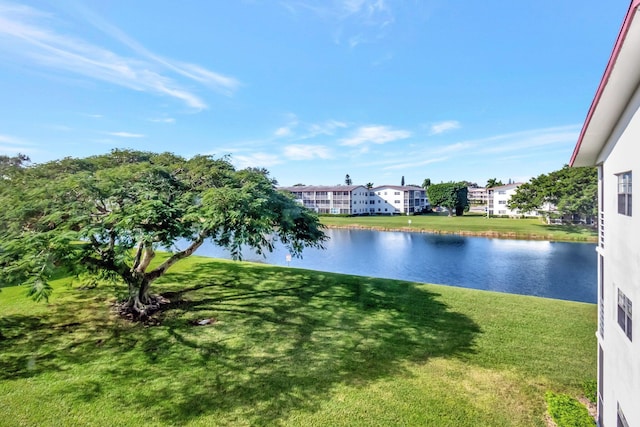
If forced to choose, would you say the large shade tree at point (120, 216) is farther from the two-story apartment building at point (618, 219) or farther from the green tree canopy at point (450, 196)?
the green tree canopy at point (450, 196)

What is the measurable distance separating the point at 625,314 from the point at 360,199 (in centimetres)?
6563

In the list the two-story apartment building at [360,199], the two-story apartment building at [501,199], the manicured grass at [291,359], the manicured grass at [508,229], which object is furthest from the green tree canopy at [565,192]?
the manicured grass at [291,359]

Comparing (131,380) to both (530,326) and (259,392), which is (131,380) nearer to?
(259,392)

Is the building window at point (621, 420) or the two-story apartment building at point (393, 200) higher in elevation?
the two-story apartment building at point (393, 200)

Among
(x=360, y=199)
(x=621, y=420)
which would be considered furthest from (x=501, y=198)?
(x=621, y=420)

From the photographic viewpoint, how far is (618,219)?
4.78 m

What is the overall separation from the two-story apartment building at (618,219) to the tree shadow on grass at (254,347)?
3.75m

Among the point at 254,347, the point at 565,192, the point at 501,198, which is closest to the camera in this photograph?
the point at 254,347

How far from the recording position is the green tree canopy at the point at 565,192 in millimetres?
37844

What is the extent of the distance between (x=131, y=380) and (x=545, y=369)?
9.65 metres

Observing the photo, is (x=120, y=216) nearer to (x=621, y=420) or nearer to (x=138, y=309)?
(x=138, y=309)

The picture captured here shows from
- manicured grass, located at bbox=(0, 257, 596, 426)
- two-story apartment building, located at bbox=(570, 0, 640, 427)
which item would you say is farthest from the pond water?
two-story apartment building, located at bbox=(570, 0, 640, 427)

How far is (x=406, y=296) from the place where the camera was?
44.4 feet

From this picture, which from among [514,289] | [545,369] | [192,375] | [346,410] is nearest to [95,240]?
[192,375]
